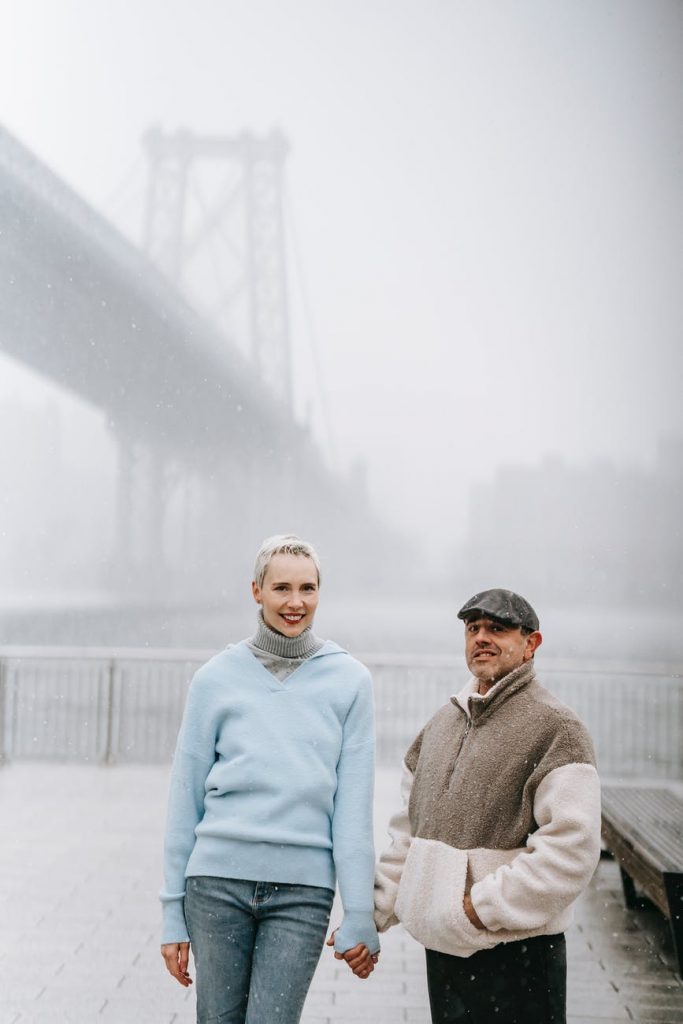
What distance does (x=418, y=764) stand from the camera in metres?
1.80

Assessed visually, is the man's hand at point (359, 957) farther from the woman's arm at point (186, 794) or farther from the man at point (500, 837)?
the woman's arm at point (186, 794)

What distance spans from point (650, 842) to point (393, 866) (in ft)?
6.33

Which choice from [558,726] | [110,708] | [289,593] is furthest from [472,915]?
[110,708]

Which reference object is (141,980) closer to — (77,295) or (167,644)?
(77,295)

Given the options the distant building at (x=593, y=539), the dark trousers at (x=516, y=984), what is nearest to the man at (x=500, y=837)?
the dark trousers at (x=516, y=984)

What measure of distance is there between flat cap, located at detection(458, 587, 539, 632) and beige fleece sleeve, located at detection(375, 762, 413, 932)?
0.35m

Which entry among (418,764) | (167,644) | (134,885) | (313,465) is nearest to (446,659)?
(313,465)

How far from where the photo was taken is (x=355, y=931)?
170cm

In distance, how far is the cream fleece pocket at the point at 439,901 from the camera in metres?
1.60

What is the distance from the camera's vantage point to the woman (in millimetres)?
1693

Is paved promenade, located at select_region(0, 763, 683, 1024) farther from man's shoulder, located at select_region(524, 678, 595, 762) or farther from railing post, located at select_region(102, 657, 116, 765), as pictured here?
man's shoulder, located at select_region(524, 678, 595, 762)

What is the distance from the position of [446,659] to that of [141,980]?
4.54 meters

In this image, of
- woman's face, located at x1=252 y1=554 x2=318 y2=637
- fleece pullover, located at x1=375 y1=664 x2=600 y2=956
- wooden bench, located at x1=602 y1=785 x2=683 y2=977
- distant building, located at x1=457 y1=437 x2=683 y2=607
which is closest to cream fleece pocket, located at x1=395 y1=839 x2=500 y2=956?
fleece pullover, located at x1=375 y1=664 x2=600 y2=956

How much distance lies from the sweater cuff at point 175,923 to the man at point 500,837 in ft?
1.04
